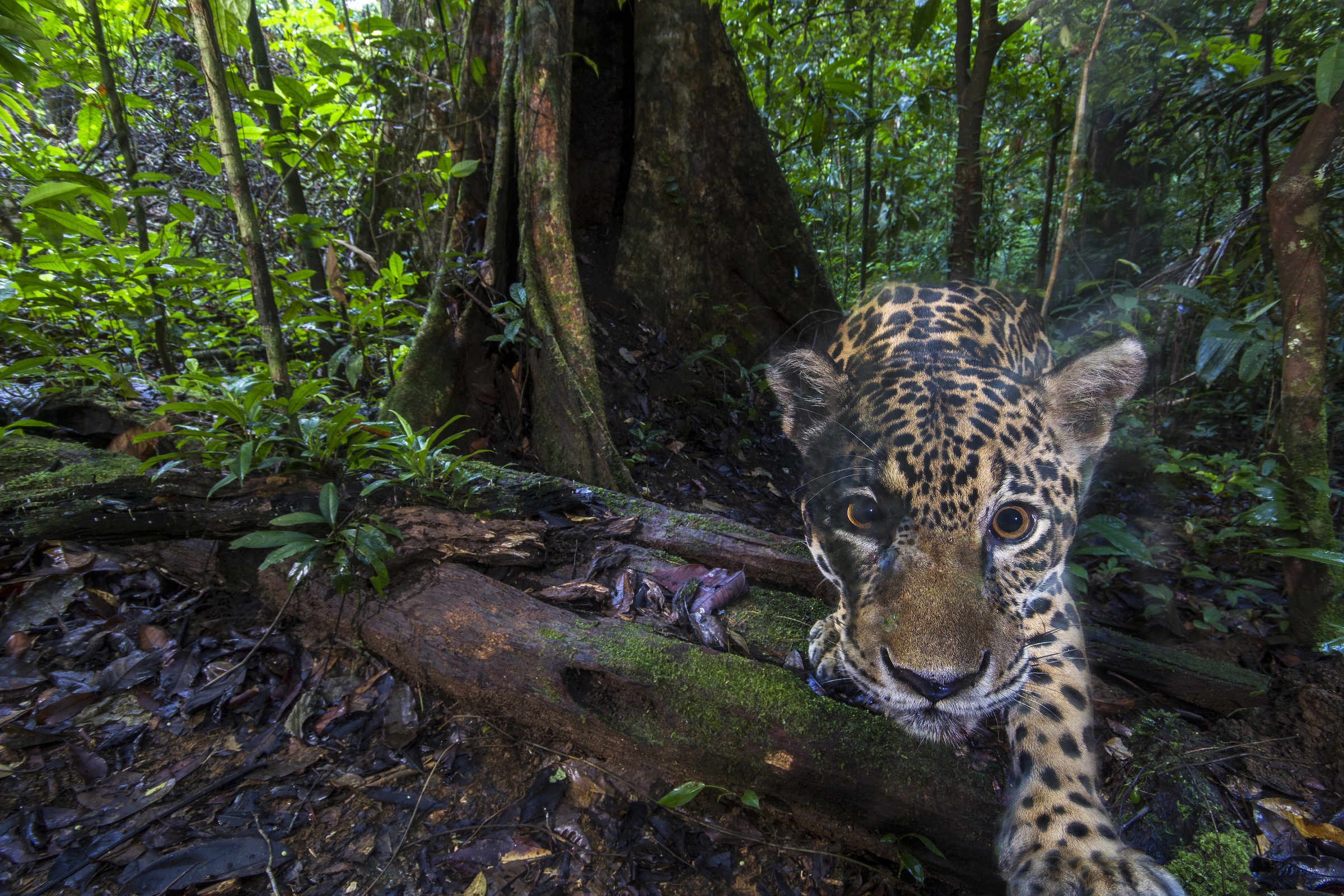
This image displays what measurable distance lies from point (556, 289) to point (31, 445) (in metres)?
3.09


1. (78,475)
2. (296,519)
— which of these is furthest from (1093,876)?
(78,475)

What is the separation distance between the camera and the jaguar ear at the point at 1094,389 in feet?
8.31

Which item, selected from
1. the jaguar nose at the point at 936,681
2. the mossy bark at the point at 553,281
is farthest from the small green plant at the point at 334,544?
the jaguar nose at the point at 936,681

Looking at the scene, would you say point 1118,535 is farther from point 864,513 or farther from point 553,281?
point 553,281

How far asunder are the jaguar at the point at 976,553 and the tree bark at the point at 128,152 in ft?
14.2

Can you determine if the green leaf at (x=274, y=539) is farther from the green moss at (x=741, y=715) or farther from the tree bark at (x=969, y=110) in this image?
the tree bark at (x=969, y=110)

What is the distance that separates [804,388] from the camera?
3.00 m

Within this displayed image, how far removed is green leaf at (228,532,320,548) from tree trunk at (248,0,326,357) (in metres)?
2.51

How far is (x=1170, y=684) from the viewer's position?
8.91 ft

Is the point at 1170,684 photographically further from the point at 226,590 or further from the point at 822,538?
the point at 226,590

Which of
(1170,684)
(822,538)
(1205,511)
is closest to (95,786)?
(822,538)

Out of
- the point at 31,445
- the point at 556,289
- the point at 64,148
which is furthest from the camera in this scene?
the point at 64,148

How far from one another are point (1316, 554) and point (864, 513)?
2183mm

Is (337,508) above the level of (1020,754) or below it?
above
